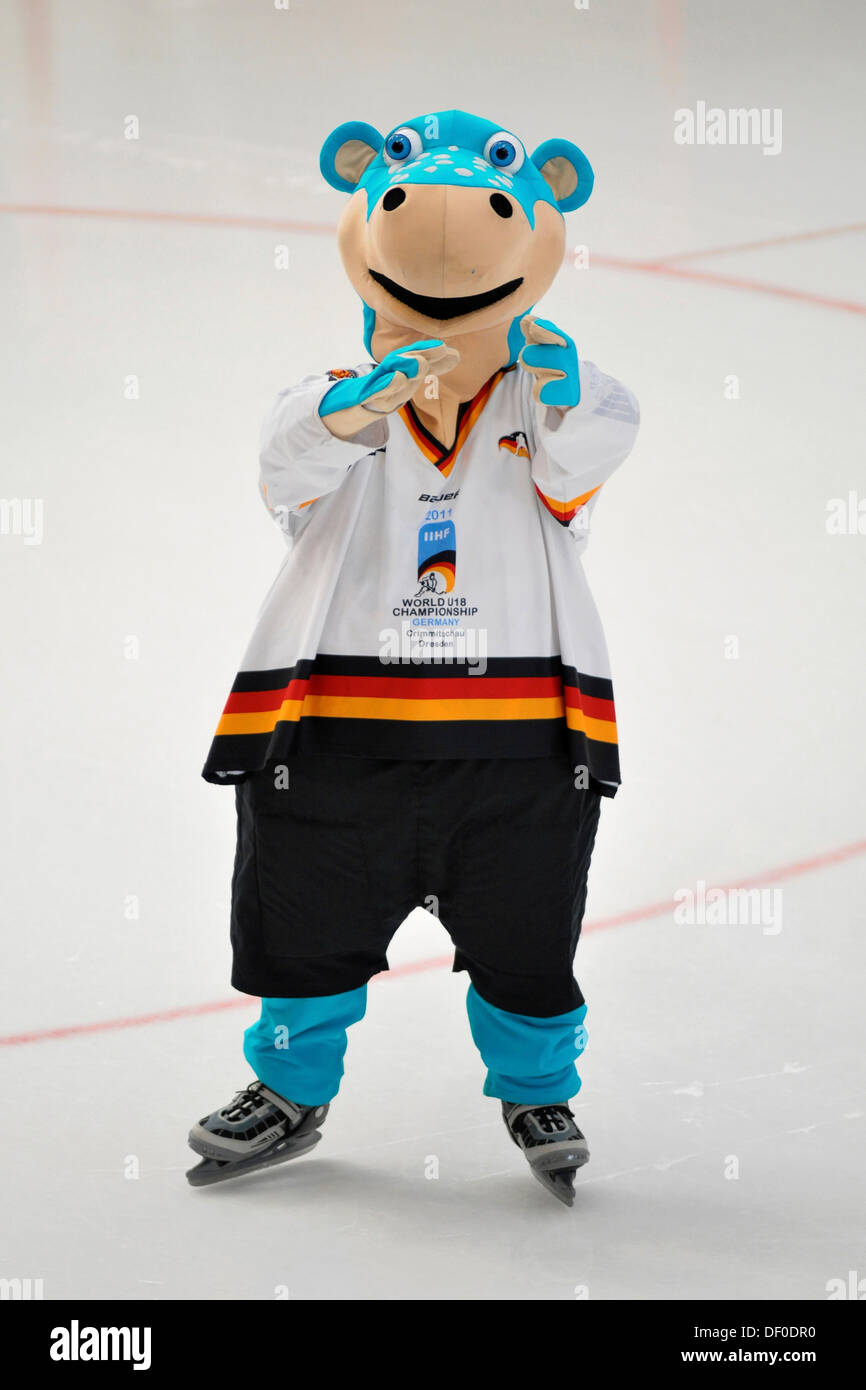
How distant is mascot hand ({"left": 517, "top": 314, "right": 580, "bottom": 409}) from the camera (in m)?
1.78

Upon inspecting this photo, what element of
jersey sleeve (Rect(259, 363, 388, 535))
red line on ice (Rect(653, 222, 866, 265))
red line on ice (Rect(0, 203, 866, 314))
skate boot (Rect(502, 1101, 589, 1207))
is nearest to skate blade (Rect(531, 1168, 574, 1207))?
skate boot (Rect(502, 1101, 589, 1207))

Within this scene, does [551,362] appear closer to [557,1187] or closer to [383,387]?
[383,387]

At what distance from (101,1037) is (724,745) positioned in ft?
5.36

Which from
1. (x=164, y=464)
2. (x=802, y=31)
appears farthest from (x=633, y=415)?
(x=802, y=31)

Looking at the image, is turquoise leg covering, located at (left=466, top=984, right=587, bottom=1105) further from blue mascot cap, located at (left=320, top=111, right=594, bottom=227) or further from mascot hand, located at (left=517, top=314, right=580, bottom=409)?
blue mascot cap, located at (left=320, top=111, right=594, bottom=227)

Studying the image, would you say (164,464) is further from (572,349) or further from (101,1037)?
(572,349)

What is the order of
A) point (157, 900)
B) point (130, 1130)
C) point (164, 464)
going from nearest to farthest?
point (130, 1130) < point (157, 900) < point (164, 464)

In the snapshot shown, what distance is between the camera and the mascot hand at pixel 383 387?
176 cm

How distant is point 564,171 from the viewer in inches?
81.5

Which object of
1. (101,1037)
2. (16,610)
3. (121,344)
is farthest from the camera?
(121,344)

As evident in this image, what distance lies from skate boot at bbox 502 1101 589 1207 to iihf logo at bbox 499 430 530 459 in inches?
34.7

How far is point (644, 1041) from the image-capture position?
95.9 inches

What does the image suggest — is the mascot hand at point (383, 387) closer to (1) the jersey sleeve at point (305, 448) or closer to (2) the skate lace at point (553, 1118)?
(1) the jersey sleeve at point (305, 448)

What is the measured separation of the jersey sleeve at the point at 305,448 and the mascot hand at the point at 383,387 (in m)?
0.02
